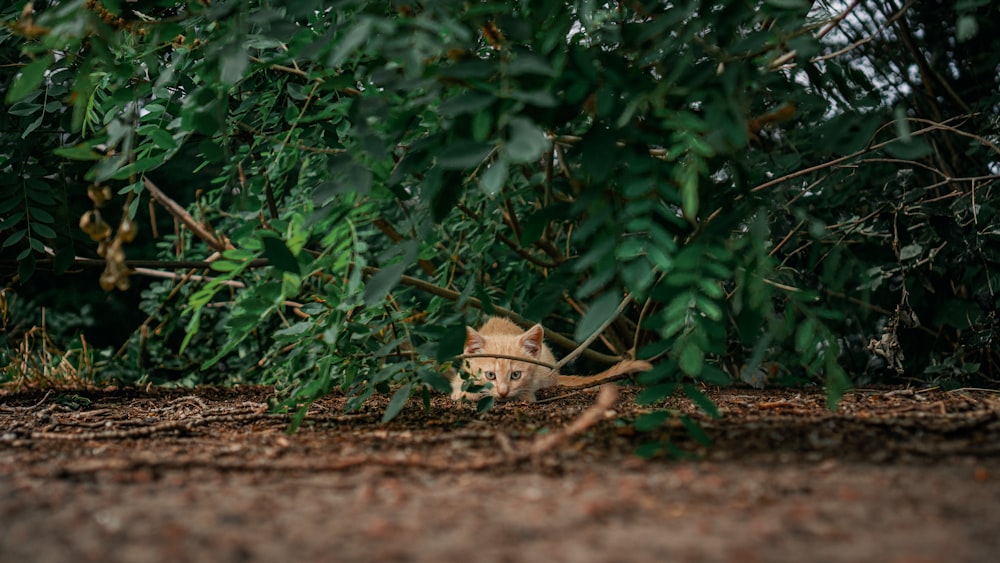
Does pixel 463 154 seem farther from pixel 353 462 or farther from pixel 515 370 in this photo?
pixel 515 370

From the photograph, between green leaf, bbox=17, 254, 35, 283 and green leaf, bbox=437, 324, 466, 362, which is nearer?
green leaf, bbox=437, 324, 466, 362

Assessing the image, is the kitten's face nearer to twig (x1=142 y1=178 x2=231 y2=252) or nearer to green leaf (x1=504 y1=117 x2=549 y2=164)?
twig (x1=142 y1=178 x2=231 y2=252)

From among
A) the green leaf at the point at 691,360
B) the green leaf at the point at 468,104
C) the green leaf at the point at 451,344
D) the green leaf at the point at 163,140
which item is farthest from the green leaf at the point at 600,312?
the green leaf at the point at 163,140

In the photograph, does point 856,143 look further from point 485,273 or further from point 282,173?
point 485,273

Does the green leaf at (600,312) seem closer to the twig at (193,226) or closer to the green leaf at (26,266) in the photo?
the twig at (193,226)

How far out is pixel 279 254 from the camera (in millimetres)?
1719

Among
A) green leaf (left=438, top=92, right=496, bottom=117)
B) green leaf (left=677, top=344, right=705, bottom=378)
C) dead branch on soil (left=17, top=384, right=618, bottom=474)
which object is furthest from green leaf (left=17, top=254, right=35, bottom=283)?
green leaf (left=677, top=344, right=705, bottom=378)

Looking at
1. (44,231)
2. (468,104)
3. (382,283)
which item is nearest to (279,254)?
(382,283)

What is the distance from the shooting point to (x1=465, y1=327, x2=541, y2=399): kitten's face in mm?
3447

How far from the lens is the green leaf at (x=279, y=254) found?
5.60ft

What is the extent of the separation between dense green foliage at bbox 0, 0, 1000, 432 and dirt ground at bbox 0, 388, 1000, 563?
19 centimetres

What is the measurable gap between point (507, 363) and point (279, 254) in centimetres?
193

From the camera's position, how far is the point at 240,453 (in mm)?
1837

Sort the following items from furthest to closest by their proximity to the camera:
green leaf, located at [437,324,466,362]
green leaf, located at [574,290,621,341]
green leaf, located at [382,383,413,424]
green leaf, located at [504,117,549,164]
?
1. green leaf, located at [382,383,413,424]
2. green leaf, located at [437,324,466,362]
3. green leaf, located at [574,290,621,341]
4. green leaf, located at [504,117,549,164]
